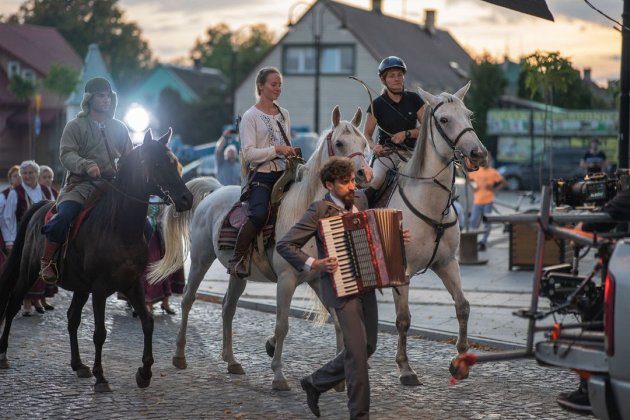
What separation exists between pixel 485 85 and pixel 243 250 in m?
53.3

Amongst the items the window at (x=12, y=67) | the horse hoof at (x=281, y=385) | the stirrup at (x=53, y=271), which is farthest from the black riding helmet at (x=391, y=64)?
the window at (x=12, y=67)

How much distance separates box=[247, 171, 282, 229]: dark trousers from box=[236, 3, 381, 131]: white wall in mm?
51980

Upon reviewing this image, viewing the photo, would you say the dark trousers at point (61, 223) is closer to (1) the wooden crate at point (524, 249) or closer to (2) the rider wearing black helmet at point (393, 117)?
(2) the rider wearing black helmet at point (393, 117)

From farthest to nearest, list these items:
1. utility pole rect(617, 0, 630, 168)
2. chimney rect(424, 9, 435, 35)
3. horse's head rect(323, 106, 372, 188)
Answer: chimney rect(424, 9, 435, 35)
utility pole rect(617, 0, 630, 168)
horse's head rect(323, 106, 372, 188)

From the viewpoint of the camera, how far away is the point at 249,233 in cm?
975

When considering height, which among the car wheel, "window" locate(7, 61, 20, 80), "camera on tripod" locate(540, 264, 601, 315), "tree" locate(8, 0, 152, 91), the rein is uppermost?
"tree" locate(8, 0, 152, 91)

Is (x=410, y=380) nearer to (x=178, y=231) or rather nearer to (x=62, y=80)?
(x=178, y=231)

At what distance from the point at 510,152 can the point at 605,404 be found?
56559 millimetres

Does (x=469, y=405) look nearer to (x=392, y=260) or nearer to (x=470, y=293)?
(x=392, y=260)

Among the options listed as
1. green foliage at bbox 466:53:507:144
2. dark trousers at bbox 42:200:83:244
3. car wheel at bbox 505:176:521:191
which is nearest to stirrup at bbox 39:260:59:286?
dark trousers at bbox 42:200:83:244

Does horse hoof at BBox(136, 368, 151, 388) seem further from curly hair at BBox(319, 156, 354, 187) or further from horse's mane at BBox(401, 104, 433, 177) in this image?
horse's mane at BBox(401, 104, 433, 177)

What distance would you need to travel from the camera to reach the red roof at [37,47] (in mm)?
69875

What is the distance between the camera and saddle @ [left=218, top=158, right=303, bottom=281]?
9.80 m

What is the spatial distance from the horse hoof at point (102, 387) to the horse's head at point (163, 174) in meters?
1.60
